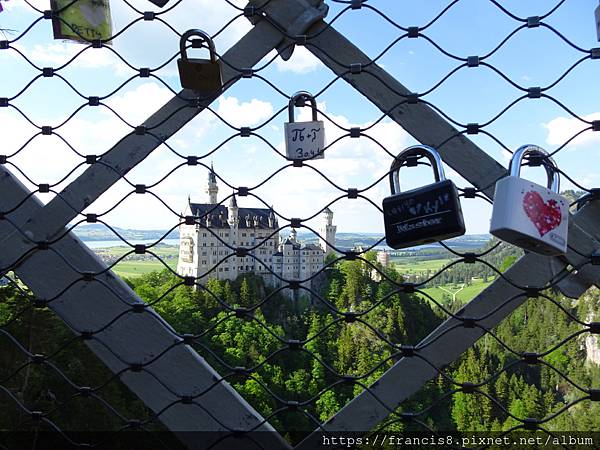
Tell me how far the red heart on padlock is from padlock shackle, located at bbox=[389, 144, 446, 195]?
108 millimetres

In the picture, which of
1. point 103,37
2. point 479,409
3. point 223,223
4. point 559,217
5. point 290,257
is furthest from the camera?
point 290,257

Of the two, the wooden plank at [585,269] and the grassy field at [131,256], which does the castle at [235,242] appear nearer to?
the grassy field at [131,256]

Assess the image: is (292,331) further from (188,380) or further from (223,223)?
(188,380)

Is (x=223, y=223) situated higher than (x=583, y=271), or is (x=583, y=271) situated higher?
(x=223, y=223)

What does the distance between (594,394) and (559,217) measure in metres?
0.24

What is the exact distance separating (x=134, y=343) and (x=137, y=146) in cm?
29

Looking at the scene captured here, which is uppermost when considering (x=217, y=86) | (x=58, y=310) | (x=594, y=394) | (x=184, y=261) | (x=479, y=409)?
(x=184, y=261)

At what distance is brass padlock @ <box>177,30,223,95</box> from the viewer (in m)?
0.70

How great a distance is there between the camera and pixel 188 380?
2.28ft

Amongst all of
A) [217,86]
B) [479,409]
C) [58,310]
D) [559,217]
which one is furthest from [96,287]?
[479,409]

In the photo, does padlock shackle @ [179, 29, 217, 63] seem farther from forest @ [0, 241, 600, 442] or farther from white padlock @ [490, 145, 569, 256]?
forest @ [0, 241, 600, 442]

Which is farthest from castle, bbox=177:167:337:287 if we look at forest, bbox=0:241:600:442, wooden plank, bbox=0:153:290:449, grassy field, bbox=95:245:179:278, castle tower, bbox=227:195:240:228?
wooden plank, bbox=0:153:290:449

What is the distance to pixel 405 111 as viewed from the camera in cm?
68

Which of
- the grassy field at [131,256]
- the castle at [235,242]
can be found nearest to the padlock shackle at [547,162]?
the grassy field at [131,256]
